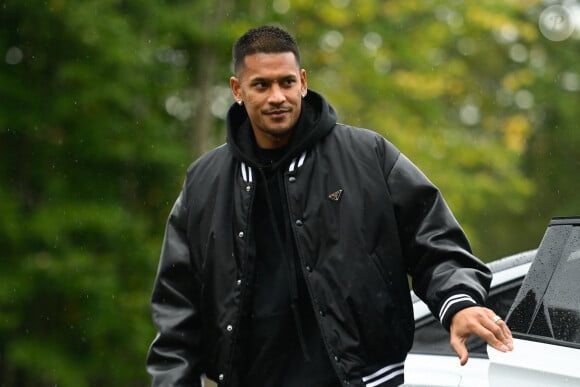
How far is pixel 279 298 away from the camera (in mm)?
3746

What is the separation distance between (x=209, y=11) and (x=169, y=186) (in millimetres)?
2435

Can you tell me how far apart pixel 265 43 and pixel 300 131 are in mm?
304

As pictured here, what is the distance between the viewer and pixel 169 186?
1656 centimetres

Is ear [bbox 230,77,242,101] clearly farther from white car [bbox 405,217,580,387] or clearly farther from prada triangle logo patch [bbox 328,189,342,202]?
white car [bbox 405,217,580,387]

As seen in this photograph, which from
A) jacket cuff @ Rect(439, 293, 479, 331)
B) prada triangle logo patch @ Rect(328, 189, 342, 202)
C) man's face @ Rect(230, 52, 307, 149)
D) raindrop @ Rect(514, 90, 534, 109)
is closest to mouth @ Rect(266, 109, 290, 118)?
man's face @ Rect(230, 52, 307, 149)

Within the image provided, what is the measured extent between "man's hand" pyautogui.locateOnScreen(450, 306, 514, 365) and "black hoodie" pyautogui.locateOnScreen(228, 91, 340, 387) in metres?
0.49

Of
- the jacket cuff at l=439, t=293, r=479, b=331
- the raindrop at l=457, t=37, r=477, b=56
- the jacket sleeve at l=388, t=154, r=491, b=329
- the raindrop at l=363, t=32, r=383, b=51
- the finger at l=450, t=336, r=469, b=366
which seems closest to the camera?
the finger at l=450, t=336, r=469, b=366

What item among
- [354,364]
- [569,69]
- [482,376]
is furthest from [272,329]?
[569,69]

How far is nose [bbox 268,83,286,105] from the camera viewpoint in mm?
3797

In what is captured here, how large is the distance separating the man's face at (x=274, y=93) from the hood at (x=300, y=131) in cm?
5

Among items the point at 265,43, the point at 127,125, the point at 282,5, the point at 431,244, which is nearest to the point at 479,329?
the point at 431,244

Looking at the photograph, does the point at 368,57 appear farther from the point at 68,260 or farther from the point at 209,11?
the point at 68,260

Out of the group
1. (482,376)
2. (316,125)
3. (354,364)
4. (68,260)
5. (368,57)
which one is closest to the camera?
(354,364)

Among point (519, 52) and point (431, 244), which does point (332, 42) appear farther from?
point (431, 244)
